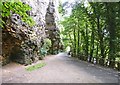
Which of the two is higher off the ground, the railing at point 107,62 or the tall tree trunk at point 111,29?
the tall tree trunk at point 111,29

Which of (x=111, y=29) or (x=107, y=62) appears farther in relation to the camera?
(x=107, y=62)

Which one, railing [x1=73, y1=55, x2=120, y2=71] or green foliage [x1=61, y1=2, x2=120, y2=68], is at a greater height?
green foliage [x1=61, y1=2, x2=120, y2=68]

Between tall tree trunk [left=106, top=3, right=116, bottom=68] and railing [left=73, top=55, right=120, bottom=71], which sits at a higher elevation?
tall tree trunk [left=106, top=3, right=116, bottom=68]

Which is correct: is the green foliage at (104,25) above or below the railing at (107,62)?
above

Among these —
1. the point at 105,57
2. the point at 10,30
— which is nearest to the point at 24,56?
the point at 10,30

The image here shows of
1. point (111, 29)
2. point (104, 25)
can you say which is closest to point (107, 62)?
point (111, 29)

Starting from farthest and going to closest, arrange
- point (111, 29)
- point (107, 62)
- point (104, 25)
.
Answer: point (104, 25), point (107, 62), point (111, 29)

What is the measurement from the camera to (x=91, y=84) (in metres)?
9.67

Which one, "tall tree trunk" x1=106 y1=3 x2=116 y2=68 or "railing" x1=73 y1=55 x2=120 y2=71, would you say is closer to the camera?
"railing" x1=73 y1=55 x2=120 y2=71

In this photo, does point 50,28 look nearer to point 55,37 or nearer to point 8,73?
point 55,37

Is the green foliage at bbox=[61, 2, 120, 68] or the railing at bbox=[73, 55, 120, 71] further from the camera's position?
the green foliage at bbox=[61, 2, 120, 68]

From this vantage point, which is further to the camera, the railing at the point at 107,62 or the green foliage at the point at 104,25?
the green foliage at the point at 104,25

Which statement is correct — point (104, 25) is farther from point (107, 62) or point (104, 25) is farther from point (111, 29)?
point (107, 62)

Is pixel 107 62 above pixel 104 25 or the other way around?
the other way around
